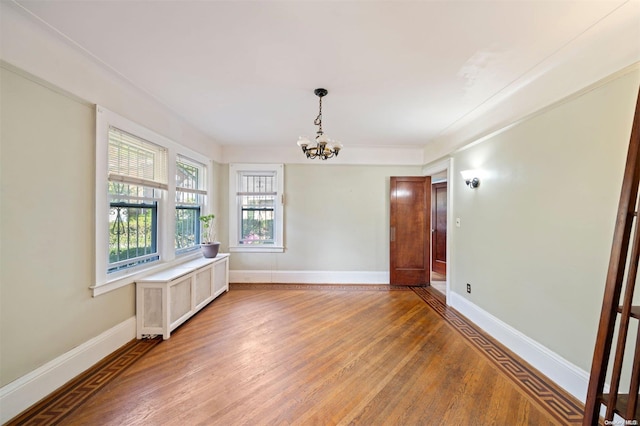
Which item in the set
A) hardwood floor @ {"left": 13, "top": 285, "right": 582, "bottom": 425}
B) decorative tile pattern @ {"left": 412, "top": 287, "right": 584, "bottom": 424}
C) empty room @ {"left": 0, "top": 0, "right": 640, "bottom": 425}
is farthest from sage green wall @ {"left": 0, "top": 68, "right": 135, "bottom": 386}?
decorative tile pattern @ {"left": 412, "top": 287, "right": 584, "bottom": 424}

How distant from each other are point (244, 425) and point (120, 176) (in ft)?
8.28

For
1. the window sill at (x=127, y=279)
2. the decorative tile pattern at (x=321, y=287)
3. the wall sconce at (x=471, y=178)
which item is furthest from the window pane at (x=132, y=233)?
the wall sconce at (x=471, y=178)

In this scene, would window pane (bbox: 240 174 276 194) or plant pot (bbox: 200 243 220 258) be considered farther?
window pane (bbox: 240 174 276 194)

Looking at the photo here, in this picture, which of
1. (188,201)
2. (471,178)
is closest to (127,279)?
(188,201)

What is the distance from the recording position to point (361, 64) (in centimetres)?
220

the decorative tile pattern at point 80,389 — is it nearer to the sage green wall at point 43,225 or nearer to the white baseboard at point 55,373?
the white baseboard at point 55,373

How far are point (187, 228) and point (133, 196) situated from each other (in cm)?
125

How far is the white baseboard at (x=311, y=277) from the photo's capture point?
5004 mm

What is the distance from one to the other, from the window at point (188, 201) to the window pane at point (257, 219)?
0.88 meters

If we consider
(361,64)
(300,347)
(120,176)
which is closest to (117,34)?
(120,176)

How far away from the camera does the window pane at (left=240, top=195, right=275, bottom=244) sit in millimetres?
5043

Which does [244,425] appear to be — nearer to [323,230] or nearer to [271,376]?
[271,376]

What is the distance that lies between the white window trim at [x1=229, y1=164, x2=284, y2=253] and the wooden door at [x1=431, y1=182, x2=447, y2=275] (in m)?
3.69

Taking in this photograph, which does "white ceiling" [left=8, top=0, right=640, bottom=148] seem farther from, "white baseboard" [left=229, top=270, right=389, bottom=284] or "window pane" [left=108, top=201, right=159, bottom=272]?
"white baseboard" [left=229, top=270, right=389, bottom=284]
